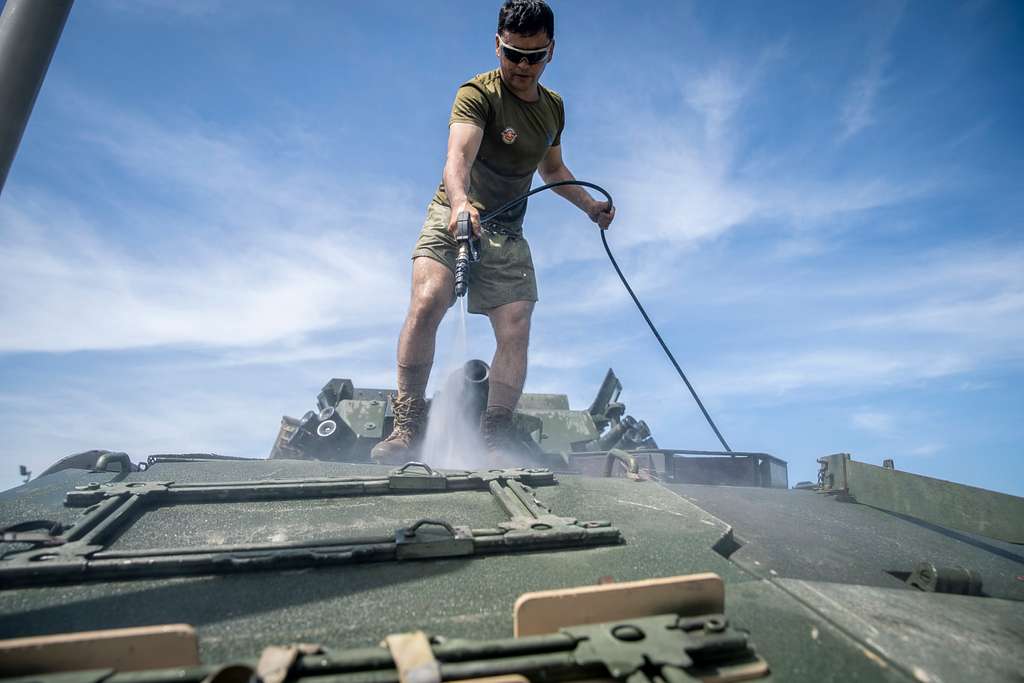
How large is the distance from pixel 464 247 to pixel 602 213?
141 centimetres

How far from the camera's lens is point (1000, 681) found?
1129mm

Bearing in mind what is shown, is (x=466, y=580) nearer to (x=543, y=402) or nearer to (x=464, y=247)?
(x=464, y=247)

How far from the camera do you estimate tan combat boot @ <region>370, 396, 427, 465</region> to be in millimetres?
3244

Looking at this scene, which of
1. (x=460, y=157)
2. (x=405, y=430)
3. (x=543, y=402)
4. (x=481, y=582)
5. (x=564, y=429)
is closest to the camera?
(x=481, y=582)

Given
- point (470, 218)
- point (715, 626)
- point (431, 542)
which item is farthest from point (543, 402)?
point (715, 626)

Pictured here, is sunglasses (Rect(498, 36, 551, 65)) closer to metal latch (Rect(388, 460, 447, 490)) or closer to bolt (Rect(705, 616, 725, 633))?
metal latch (Rect(388, 460, 447, 490))

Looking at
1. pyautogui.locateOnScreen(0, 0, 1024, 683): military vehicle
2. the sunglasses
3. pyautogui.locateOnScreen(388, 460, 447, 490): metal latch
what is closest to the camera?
pyautogui.locateOnScreen(0, 0, 1024, 683): military vehicle

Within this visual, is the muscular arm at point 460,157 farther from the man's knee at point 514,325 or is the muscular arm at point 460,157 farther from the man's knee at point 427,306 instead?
the man's knee at point 514,325

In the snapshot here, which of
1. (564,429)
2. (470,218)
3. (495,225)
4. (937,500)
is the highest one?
(495,225)

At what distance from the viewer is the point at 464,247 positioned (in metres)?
2.85

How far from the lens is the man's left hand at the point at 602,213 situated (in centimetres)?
389

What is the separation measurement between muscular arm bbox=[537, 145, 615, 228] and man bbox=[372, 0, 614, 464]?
0.78 feet

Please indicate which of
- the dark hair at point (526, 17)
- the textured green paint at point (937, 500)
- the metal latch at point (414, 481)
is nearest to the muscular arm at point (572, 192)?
the dark hair at point (526, 17)

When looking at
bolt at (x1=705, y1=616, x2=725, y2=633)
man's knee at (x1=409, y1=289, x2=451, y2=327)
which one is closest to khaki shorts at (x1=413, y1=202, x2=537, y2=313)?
man's knee at (x1=409, y1=289, x2=451, y2=327)
